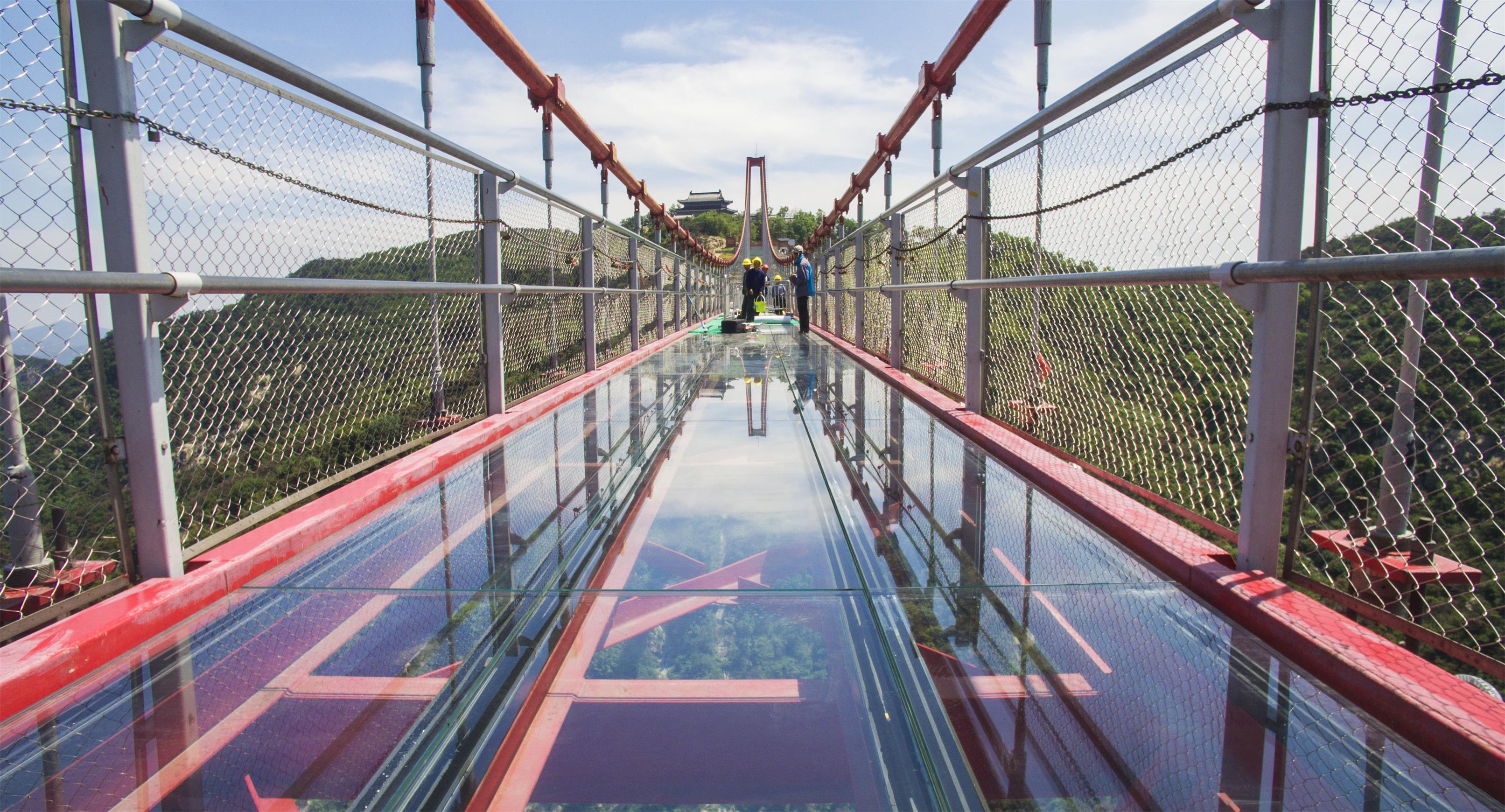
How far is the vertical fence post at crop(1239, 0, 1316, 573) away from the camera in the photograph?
4.95 feet

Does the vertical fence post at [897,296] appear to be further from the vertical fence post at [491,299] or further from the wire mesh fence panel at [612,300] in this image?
the vertical fence post at [491,299]

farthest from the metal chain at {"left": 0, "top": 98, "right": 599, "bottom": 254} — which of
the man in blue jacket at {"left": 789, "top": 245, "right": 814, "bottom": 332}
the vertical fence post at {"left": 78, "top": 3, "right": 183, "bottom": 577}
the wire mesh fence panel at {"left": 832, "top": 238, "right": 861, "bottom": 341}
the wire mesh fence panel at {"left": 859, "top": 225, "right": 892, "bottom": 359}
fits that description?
the man in blue jacket at {"left": 789, "top": 245, "right": 814, "bottom": 332}

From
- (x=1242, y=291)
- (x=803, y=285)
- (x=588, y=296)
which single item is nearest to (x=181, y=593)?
(x=1242, y=291)

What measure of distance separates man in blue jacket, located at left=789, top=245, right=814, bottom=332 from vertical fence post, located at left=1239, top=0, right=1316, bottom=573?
357 inches

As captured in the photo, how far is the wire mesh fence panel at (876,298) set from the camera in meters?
6.27

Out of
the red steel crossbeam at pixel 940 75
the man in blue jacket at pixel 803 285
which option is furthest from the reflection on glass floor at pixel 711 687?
the man in blue jacket at pixel 803 285

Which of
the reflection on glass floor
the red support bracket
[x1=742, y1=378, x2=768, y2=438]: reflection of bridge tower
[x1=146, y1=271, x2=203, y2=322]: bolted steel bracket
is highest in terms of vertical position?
the red support bracket

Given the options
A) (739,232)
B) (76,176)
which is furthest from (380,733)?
(739,232)

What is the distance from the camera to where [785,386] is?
15.8ft

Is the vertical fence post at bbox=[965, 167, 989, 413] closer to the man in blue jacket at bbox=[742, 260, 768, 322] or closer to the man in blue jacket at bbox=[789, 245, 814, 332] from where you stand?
the man in blue jacket at bbox=[789, 245, 814, 332]

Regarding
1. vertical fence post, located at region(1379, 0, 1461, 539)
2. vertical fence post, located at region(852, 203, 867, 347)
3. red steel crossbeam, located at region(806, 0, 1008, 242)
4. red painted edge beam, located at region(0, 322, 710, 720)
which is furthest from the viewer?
vertical fence post, located at region(852, 203, 867, 347)

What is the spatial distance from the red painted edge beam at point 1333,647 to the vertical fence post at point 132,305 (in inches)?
76.0

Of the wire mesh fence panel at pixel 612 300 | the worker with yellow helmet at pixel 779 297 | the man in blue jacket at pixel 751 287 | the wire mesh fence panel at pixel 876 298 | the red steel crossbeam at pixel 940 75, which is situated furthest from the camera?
the worker with yellow helmet at pixel 779 297

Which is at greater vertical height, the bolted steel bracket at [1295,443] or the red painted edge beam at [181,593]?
the bolted steel bracket at [1295,443]
